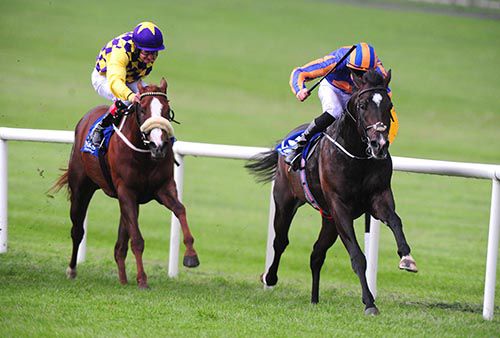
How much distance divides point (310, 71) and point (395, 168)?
3.50 ft

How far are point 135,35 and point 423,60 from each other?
3034 centimetres

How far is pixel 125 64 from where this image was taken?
7.83 metres

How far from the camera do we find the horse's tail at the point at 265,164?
8.38 meters

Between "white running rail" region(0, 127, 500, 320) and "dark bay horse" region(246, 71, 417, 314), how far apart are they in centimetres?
45

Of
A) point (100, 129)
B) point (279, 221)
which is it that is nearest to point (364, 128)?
→ point (279, 221)

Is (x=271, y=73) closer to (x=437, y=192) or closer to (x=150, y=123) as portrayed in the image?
(x=437, y=192)

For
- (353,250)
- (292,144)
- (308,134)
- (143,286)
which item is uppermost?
(308,134)

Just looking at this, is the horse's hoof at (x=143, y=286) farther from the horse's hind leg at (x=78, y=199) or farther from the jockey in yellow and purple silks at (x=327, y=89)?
the jockey in yellow and purple silks at (x=327, y=89)

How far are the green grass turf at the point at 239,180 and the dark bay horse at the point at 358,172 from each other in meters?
0.53

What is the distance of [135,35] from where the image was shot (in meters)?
7.68

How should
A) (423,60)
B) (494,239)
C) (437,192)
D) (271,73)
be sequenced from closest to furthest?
(494,239) < (437,192) < (271,73) < (423,60)

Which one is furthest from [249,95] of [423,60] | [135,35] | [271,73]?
[135,35]

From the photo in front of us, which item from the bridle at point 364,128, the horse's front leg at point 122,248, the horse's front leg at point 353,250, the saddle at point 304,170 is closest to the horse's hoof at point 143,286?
the horse's front leg at point 122,248

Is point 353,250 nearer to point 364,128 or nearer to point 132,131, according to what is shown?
point 364,128
